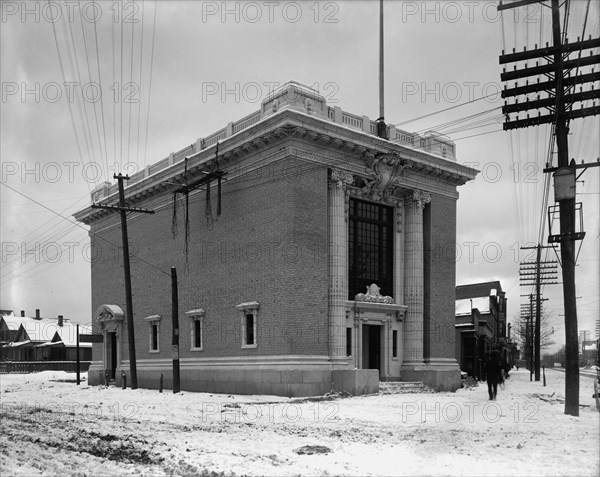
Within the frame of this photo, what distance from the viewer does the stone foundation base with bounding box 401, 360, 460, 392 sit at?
1145 inches

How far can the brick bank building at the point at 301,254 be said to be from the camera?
83.3ft

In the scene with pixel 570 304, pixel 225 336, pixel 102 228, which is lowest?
pixel 225 336

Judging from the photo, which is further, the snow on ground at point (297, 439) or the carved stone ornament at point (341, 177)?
the carved stone ornament at point (341, 177)

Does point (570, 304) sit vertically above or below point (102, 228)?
below

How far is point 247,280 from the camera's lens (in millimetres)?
27547

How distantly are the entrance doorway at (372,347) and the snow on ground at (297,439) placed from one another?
7.57 meters

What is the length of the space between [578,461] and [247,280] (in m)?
18.8

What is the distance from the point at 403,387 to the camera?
2758 cm

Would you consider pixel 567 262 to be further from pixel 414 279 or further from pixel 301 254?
pixel 414 279

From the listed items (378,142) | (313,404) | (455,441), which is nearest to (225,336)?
(313,404)

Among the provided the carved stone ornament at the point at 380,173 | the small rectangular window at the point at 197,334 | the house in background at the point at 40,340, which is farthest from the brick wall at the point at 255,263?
the house in background at the point at 40,340

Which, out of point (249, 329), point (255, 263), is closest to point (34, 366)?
point (249, 329)

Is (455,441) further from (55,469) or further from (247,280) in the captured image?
(247,280)

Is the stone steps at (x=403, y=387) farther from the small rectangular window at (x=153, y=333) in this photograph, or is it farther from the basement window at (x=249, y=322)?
the small rectangular window at (x=153, y=333)
